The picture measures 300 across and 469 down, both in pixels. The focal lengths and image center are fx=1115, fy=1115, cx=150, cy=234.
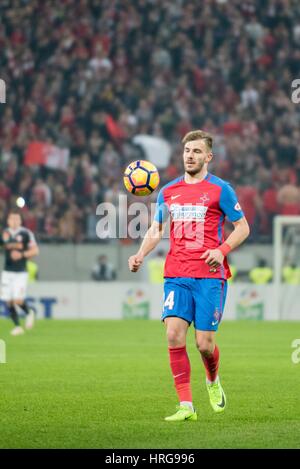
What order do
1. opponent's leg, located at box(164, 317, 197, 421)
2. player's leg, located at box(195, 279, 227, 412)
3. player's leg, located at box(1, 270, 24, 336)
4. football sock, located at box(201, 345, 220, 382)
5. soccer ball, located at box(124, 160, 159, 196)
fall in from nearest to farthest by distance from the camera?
opponent's leg, located at box(164, 317, 197, 421) → player's leg, located at box(195, 279, 227, 412) → football sock, located at box(201, 345, 220, 382) → soccer ball, located at box(124, 160, 159, 196) → player's leg, located at box(1, 270, 24, 336)

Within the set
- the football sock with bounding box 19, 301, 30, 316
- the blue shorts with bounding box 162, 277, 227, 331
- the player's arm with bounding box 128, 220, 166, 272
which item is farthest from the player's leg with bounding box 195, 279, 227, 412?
the football sock with bounding box 19, 301, 30, 316

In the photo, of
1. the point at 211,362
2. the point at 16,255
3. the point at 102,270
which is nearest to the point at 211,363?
the point at 211,362

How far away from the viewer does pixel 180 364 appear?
8.87 m

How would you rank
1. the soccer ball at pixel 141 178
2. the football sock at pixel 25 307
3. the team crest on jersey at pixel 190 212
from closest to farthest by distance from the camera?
the team crest on jersey at pixel 190 212
the soccer ball at pixel 141 178
the football sock at pixel 25 307

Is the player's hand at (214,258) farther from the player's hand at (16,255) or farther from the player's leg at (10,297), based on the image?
the player's hand at (16,255)

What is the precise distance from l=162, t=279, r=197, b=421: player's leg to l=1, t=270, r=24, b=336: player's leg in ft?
35.6

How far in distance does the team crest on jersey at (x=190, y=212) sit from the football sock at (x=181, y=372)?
103cm

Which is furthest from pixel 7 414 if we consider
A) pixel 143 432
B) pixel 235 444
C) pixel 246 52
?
pixel 246 52

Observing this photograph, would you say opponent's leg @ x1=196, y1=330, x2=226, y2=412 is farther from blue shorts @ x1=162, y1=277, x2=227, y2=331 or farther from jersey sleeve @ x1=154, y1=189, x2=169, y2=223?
jersey sleeve @ x1=154, y1=189, x2=169, y2=223

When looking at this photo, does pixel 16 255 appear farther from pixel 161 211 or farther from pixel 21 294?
pixel 161 211

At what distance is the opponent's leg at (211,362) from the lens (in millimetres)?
8867

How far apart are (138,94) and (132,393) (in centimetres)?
1890

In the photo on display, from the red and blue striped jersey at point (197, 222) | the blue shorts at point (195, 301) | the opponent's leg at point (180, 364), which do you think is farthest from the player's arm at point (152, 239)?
the opponent's leg at point (180, 364)

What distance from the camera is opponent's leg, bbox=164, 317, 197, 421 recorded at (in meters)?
8.73
